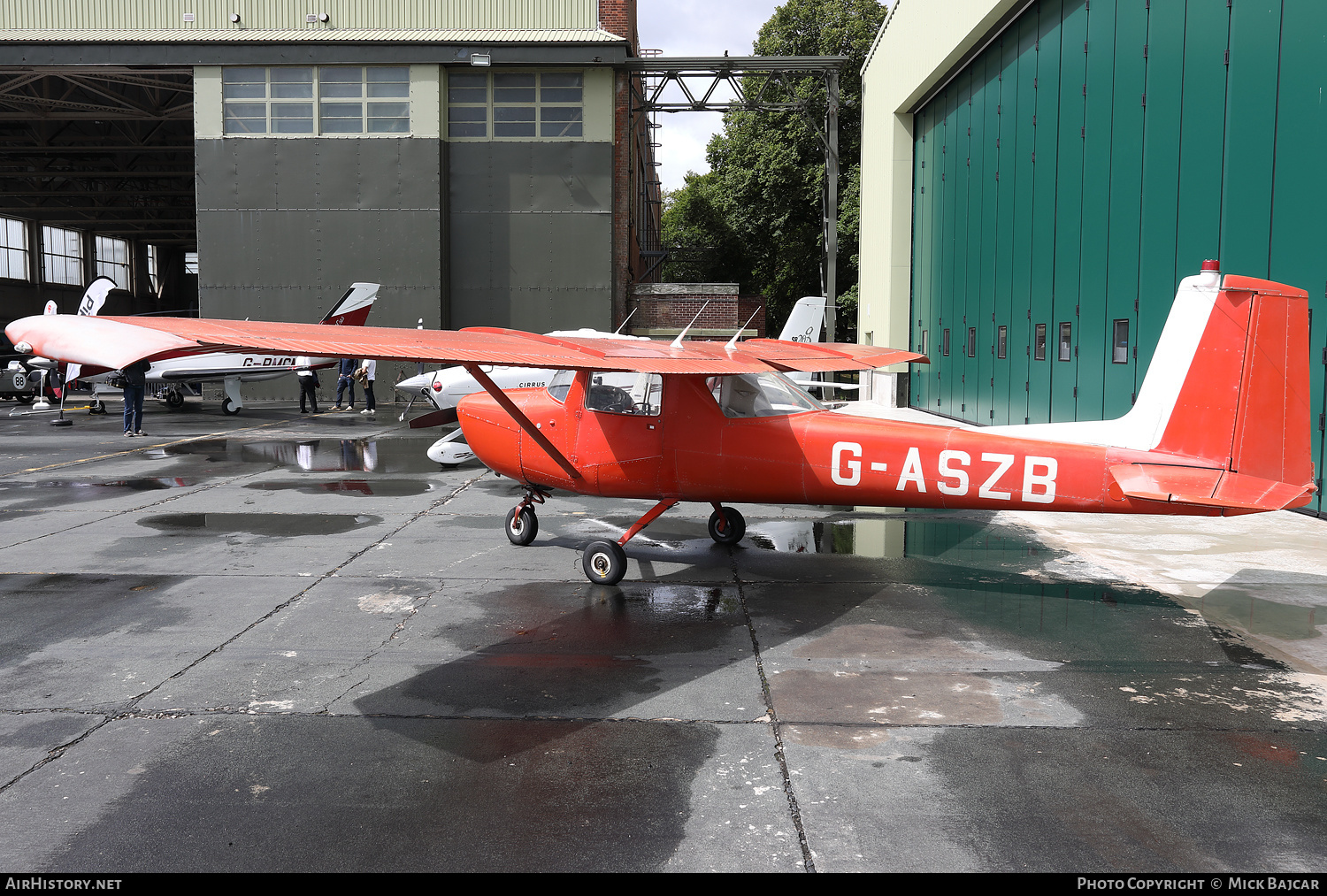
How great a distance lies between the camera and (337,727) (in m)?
5.07

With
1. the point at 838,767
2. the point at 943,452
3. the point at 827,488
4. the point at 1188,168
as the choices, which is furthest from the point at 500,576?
the point at 1188,168

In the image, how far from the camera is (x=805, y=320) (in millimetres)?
25672

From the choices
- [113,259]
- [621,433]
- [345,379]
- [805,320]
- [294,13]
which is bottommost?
[621,433]

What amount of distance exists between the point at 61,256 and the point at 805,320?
2378 inches

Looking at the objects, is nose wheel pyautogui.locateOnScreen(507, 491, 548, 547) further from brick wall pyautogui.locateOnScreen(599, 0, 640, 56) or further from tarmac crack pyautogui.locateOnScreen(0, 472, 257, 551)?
brick wall pyautogui.locateOnScreen(599, 0, 640, 56)

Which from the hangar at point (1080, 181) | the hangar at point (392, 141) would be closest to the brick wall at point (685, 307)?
the hangar at point (392, 141)

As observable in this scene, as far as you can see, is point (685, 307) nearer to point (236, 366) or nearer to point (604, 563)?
point (236, 366)

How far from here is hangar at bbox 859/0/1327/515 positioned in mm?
11109

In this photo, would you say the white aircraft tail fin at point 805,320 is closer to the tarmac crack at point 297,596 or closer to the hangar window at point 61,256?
the tarmac crack at point 297,596

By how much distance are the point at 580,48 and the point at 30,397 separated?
23.3 metres

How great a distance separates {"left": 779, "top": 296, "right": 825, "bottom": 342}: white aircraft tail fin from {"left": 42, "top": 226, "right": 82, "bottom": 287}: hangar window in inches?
2233

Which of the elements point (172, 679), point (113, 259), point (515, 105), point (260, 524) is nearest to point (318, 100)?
point (515, 105)

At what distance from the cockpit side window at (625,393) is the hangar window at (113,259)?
7233 centimetres

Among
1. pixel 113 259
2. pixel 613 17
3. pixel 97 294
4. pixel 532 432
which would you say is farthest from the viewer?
pixel 113 259
